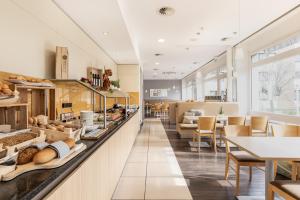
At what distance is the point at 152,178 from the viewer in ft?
10.8

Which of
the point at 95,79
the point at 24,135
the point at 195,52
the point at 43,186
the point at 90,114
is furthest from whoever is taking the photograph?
the point at 195,52

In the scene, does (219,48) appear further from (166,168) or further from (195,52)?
(166,168)

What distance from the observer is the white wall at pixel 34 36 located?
1.98 metres

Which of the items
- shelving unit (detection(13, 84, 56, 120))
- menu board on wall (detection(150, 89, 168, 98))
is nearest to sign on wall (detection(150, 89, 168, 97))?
menu board on wall (detection(150, 89, 168, 98))

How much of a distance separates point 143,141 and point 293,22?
469 cm

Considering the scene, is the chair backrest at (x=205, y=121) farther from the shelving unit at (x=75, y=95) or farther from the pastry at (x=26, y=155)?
the pastry at (x=26, y=155)

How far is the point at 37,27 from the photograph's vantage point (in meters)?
2.47

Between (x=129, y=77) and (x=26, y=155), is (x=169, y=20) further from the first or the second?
(x=26, y=155)

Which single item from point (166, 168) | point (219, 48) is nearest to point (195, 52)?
point (219, 48)

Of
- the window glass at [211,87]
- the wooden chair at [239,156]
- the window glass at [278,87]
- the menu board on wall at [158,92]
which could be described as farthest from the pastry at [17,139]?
the menu board on wall at [158,92]

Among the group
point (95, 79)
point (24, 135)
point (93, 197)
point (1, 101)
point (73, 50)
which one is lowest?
point (93, 197)

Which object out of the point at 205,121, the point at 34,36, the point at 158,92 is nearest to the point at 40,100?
the point at 34,36

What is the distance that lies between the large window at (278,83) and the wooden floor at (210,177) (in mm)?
1994

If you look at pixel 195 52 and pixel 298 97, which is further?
pixel 195 52
